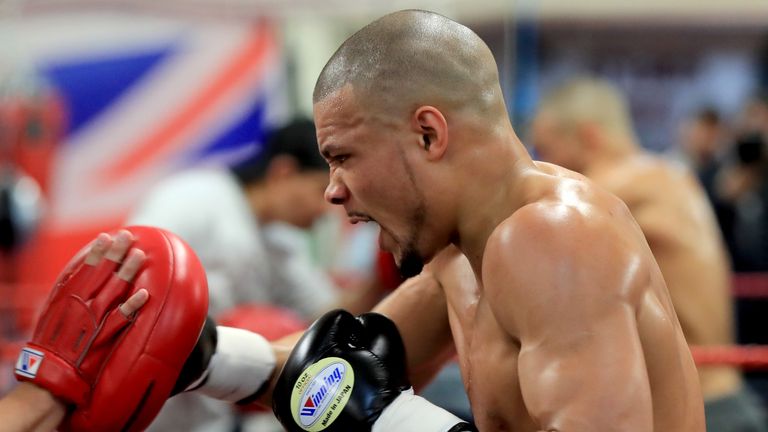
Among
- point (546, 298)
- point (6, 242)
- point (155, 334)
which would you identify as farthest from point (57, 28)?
point (546, 298)

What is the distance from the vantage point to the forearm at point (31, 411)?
1332mm

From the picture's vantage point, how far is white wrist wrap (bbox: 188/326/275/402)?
4.91 ft

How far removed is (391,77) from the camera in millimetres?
1206

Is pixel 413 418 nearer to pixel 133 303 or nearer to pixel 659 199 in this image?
pixel 133 303

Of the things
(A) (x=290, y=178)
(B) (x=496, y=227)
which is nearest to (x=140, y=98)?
(A) (x=290, y=178)

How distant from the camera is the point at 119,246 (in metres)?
1.39

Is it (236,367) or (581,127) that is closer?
(236,367)

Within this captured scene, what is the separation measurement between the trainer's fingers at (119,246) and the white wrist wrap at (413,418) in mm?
433

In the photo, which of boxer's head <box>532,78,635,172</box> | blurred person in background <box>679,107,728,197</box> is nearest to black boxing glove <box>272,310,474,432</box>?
boxer's head <box>532,78,635,172</box>

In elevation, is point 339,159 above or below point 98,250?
above

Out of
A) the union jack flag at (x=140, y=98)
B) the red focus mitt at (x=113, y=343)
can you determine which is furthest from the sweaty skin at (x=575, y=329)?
the union jack flag at (x=140, y=98)

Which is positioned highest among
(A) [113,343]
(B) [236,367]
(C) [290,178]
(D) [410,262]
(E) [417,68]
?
(E) [417,68]

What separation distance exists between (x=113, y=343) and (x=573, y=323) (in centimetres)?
63

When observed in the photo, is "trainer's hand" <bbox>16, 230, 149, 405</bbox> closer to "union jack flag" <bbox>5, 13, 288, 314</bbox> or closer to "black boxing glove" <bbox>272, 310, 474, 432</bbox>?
"black boxing glove" <bbox>272, 310, 474, 432</bbox>
